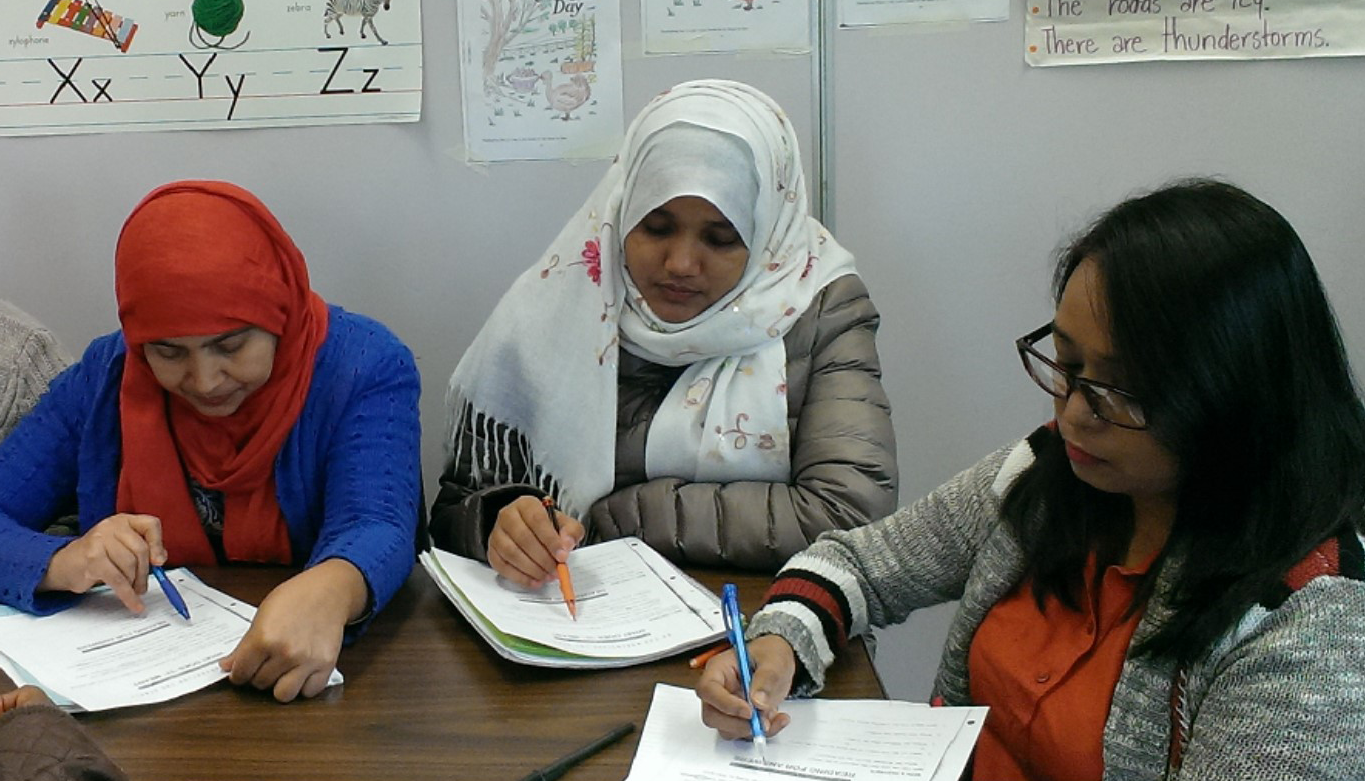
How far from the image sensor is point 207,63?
1.93m

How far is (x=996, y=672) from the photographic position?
3.61ft

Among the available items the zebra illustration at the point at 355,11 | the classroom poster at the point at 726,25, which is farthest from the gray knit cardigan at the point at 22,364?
the classroom poster at the point at 726,25

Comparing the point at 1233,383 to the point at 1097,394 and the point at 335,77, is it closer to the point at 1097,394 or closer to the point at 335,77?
the point at 1097,394

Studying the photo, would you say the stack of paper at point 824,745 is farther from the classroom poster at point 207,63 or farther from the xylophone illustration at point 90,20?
the xylophone illustration at point 90,20

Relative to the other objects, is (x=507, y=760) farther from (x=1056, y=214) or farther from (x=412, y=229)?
(x=1056, y=214)

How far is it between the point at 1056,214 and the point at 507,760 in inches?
52.9

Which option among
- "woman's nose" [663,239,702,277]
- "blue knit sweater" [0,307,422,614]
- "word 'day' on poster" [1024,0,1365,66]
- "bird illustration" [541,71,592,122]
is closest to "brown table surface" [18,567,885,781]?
"blue knit sweater" [0,307,422,614]

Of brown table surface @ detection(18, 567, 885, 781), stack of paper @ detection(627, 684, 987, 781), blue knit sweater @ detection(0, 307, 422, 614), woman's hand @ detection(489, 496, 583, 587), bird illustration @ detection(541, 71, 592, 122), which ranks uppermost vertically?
bird illustration @ detection(541, 71, 592, 122)

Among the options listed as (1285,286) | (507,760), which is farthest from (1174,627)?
(507,760)

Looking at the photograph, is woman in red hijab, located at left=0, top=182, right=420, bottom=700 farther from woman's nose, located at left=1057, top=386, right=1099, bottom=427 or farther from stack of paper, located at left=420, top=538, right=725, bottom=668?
woman's nose, located at left=1057, top=386, right=1099, bottom=427

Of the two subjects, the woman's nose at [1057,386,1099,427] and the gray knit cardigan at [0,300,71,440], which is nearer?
the woman's nose at [1057,386,1099,427]

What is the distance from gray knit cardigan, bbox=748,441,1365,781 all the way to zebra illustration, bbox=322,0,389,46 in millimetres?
1204

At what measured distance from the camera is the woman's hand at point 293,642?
3.52 feet

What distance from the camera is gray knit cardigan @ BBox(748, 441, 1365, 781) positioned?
0.83 meters
